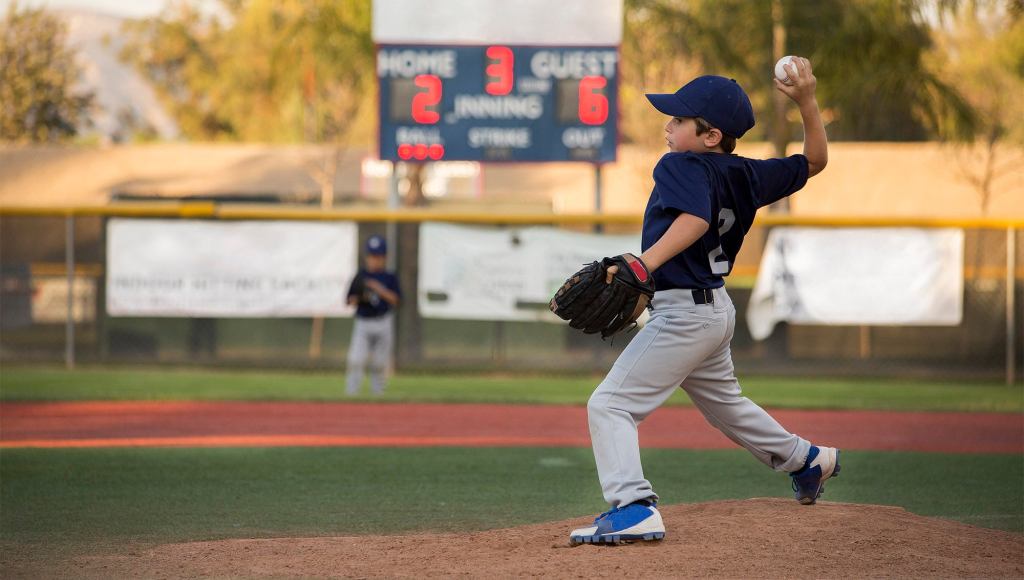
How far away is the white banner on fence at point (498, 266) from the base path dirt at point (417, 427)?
3.03 m

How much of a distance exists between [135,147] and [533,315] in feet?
68.8

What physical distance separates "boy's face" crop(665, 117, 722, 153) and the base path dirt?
4288 millimetres

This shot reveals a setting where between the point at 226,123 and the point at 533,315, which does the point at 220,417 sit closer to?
the point at 533,315

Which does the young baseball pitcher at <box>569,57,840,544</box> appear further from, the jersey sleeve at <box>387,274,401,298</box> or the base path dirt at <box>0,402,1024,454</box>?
the jersey sleeve at <box>387,274,401,298</box>

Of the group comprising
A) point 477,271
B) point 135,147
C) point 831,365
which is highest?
point 135,147

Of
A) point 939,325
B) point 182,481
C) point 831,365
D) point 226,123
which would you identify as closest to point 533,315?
point 831,365

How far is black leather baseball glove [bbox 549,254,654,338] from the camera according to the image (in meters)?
4.57

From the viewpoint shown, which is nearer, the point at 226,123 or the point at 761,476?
the point at 761,476

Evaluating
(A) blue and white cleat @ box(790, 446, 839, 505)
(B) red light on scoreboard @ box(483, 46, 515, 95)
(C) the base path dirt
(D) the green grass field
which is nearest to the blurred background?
(B) red light on scoreboard @ box(483, 46, 515, 95)

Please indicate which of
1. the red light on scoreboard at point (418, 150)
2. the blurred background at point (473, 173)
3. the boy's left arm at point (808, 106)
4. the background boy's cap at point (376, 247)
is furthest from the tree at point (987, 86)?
the boy's left arm at point (808, 106)

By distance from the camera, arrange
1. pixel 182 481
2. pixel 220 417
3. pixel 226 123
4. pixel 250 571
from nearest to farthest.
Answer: pixel 250 571, pixel 182 481, pixel 220 417, pixel 226 123

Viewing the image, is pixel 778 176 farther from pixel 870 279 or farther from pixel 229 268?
pixel 229 268

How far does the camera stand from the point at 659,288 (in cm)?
489

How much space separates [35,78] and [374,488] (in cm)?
3132
